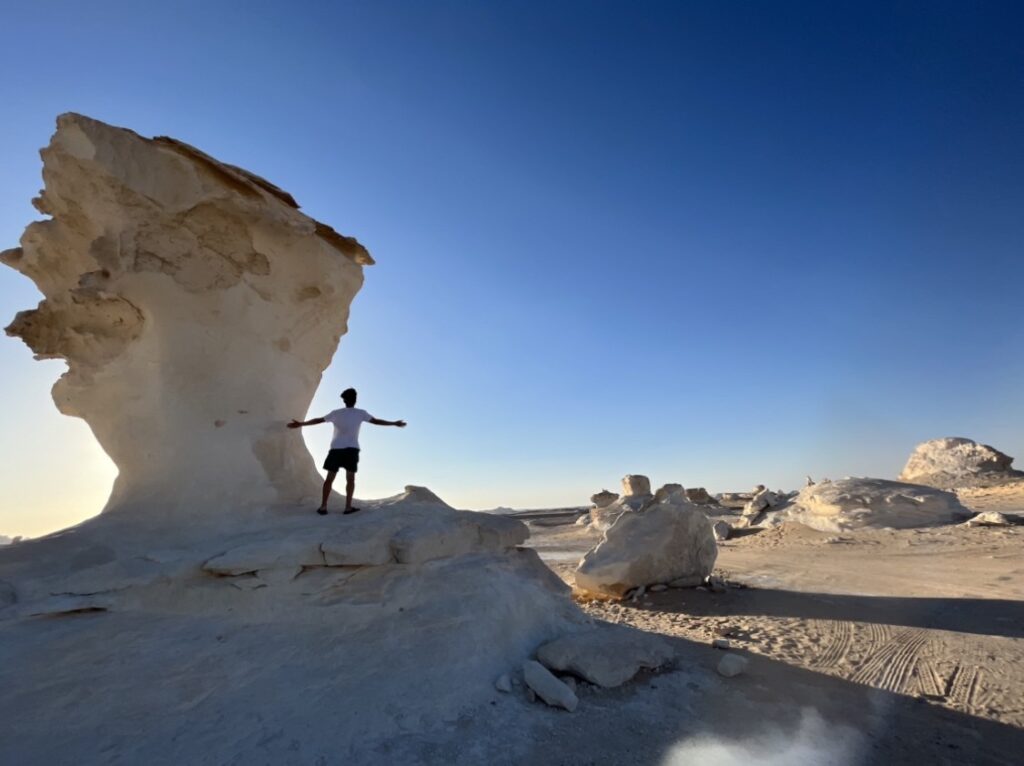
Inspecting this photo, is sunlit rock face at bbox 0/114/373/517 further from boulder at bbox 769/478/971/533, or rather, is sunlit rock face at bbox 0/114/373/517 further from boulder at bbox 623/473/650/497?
boulder at bbox 623/473/650/497

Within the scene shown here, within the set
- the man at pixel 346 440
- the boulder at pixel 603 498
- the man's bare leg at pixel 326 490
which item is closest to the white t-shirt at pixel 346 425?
the man at pixel 346 440

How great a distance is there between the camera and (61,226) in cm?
505

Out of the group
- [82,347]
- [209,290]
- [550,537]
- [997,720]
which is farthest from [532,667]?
[550,537]

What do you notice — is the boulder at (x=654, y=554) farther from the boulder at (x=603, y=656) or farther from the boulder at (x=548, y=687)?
the boulder at (x=548, y=687)

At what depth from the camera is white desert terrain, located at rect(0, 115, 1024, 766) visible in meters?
3.20

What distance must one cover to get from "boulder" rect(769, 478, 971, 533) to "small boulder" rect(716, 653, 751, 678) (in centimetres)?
977

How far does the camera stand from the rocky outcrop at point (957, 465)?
19.6 metres

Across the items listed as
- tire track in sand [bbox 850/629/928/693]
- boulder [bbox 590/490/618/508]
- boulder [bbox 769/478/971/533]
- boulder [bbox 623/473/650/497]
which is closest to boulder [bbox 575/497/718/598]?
tire track in sand [bbox 850/629/928/693]

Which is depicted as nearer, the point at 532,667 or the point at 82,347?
the point at 532,667

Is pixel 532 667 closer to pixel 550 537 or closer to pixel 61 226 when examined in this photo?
pixel 61 226

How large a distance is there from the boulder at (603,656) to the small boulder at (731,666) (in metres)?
0.41

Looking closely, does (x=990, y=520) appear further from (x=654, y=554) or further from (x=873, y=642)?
(x=873, y=642)

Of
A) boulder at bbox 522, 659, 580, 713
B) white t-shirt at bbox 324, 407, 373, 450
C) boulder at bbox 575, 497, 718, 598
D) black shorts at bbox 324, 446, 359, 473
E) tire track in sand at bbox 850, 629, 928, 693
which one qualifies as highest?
white t-shirt at bbox 324, 407, 373, 450

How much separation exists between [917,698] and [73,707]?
5.58 meters
